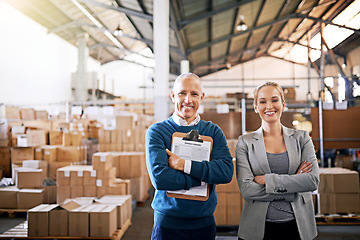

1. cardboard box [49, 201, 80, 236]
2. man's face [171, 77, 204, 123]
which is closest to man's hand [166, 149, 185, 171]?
man's face [171, 77, 204, 123]

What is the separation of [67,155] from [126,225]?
257 centimetres

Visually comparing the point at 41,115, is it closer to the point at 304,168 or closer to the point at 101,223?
the point at 101,223

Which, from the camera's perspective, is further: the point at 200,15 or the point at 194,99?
the point at 200,15

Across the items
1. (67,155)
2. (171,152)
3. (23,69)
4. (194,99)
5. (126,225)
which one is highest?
(23,69)

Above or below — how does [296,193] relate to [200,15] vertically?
below

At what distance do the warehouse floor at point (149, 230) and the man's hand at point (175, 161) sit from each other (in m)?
2.52

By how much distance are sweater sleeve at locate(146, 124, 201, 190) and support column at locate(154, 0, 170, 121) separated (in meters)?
4.09

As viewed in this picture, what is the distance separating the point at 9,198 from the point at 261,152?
451cm

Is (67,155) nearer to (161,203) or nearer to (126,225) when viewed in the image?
(126,225)

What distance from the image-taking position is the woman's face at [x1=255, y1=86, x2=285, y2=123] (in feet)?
5.20

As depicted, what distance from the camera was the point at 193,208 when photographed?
4.64 ft

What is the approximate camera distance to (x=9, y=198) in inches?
177

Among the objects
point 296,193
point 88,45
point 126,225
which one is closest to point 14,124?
point 126,225

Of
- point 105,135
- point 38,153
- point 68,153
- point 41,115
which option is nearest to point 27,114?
point 41,115
